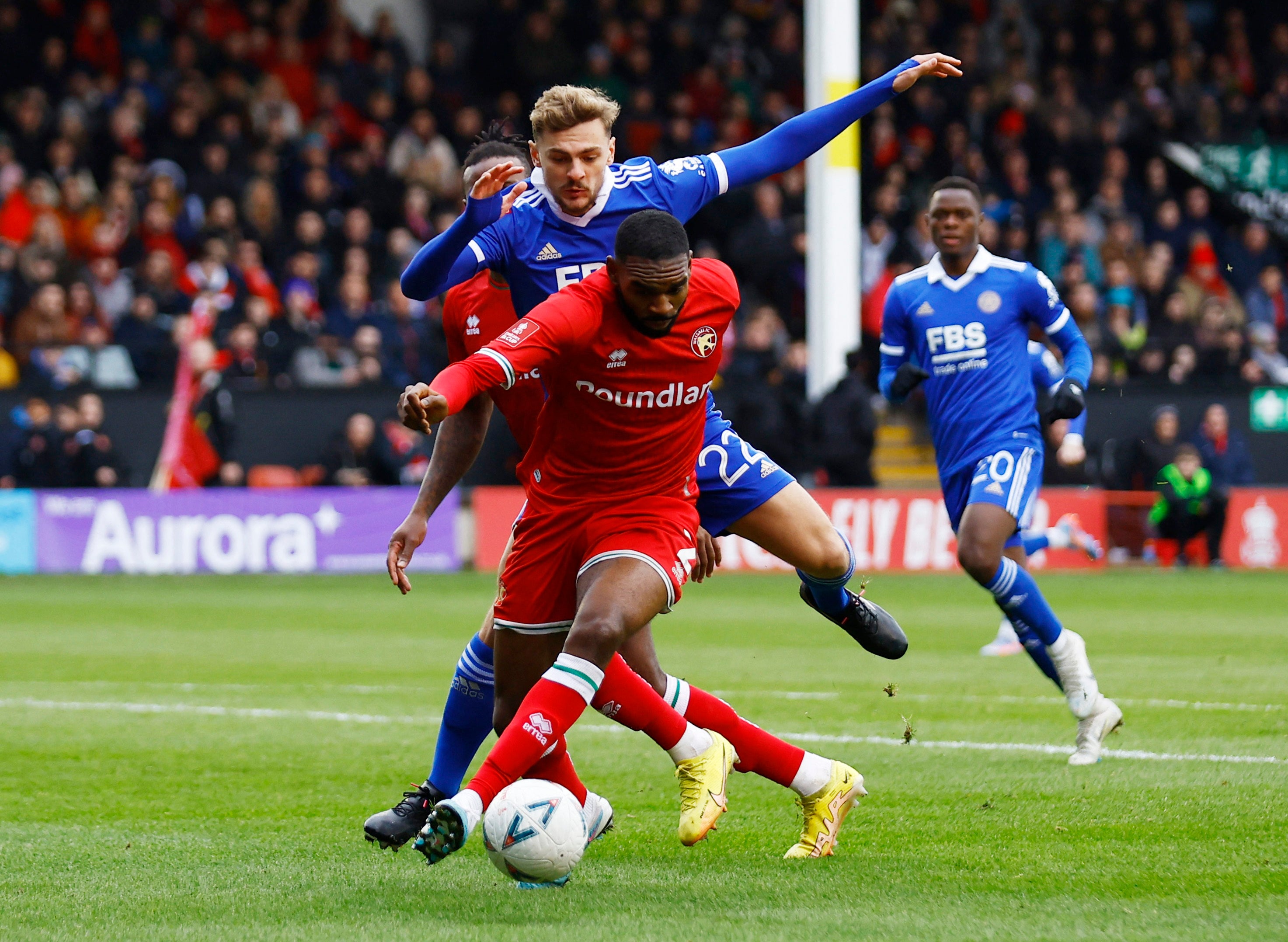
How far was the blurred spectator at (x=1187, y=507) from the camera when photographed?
18969 mm

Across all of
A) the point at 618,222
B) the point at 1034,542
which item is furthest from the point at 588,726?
the point at 1034,542

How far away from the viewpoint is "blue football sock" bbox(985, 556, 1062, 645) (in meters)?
7.33

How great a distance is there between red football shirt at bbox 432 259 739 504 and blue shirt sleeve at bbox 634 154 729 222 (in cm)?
45

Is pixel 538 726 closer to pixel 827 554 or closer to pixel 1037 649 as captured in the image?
pixel 827 554

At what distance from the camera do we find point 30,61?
2183 cm

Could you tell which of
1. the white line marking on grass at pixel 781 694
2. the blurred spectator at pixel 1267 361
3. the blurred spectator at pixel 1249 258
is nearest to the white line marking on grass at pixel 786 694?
the white line marking on grass at pixel 781 694

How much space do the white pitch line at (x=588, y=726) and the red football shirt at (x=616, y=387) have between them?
2420 mm

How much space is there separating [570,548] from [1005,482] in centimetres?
347

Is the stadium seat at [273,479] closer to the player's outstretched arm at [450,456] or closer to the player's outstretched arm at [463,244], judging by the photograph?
the player's outstretched arm at [450,456]

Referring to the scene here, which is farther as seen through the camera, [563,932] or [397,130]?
[397,130]

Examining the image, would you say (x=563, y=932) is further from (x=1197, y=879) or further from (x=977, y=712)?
(x=977, y=712)

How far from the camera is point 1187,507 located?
1919cm

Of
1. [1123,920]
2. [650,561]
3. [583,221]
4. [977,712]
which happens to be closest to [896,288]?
[977,712]

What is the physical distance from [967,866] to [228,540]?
14448mm
